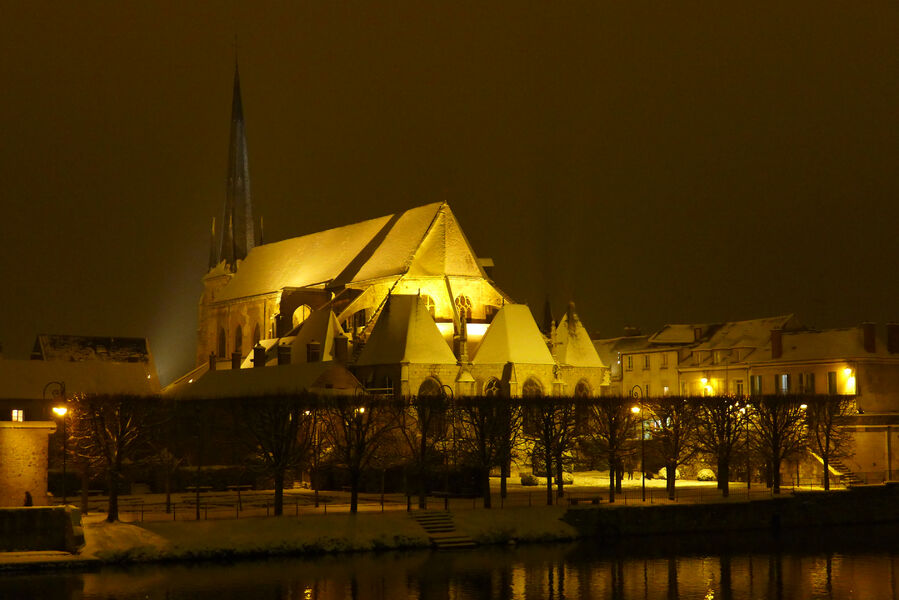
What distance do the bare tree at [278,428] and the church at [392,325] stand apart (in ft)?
43.1

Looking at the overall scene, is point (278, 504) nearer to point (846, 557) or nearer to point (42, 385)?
point (846, 557)

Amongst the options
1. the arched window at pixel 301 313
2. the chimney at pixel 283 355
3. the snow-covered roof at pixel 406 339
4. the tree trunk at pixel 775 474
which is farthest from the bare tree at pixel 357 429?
the arched window at pixel 301 313

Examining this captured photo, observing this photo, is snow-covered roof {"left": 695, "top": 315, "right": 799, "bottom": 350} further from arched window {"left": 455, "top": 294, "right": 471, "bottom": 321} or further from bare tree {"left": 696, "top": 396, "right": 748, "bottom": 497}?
bare tree {"left": 696, "top": 396, "right": 748, "bottom": 497}

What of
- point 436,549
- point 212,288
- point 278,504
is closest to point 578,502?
point 436,549

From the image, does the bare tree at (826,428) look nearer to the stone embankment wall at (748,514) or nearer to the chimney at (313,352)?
the stone embankment wall at (748,514)

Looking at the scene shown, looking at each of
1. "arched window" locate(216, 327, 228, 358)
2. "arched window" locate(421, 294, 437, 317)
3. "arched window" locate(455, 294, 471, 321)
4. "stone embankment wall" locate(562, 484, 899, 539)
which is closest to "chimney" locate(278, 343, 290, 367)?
"arched window" locate(421, 294, 437, 317)

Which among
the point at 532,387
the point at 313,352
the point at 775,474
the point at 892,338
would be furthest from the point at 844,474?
the point at 313,352

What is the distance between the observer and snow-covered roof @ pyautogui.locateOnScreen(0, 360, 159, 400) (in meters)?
64.1

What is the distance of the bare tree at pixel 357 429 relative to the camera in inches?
1919

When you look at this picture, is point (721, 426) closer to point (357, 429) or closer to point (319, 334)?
point (357, 429)

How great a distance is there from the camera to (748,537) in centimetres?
4819

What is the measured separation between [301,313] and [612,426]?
1461 inches

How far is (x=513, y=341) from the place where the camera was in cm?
7275

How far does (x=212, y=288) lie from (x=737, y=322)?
4687 centimetres
